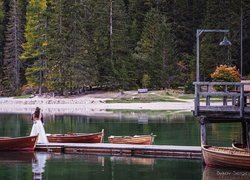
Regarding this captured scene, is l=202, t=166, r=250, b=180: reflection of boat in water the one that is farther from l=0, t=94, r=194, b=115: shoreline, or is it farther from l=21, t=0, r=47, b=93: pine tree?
l=21, t=0, r=47, b=93: pine tree

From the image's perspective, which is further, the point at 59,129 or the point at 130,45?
the point at 130,45

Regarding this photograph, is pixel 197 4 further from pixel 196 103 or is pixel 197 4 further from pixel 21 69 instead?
pixel 196 103

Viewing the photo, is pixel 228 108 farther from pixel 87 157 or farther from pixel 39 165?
pixel 39 165

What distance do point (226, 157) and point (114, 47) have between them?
184 feet

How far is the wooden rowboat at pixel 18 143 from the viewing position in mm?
30750

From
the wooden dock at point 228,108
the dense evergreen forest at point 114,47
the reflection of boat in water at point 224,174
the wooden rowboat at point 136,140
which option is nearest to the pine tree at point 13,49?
the dense evergreen forest at point 114,47

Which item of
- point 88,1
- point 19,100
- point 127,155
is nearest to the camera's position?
point 127,155

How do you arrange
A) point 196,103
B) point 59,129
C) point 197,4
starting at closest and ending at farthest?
point 196,103 < point 59,129 < point 197,4

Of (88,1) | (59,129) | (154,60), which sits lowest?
(59,129)

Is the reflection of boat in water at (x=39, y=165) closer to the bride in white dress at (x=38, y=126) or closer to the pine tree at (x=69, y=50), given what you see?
the bride in white dress at (x=38, y=126)

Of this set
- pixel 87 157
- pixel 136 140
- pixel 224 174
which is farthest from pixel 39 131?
pixel 224 174

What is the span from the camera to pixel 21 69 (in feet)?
300

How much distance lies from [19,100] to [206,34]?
23554 millimetres

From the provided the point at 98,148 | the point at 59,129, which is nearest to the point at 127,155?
the point at 98,148
